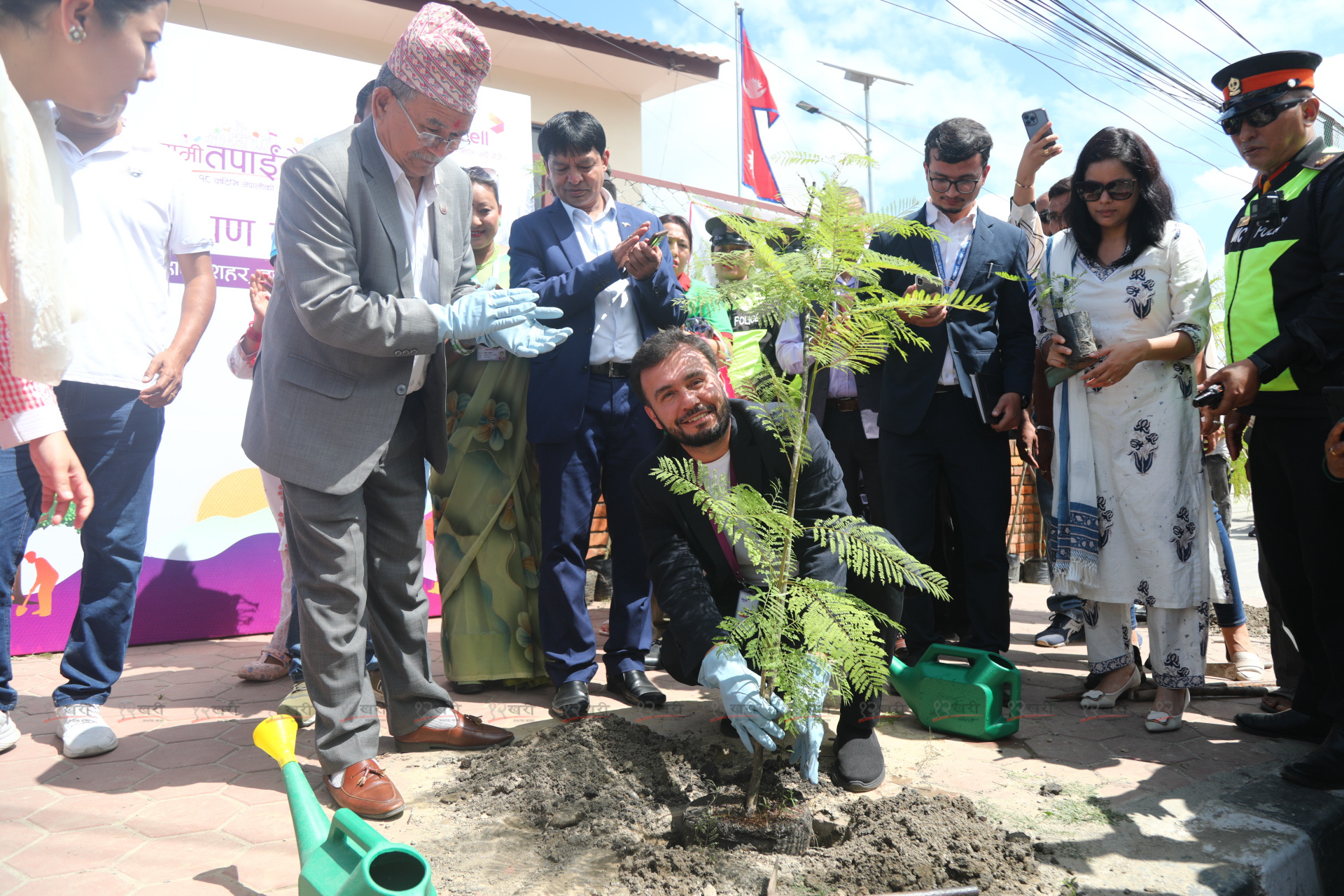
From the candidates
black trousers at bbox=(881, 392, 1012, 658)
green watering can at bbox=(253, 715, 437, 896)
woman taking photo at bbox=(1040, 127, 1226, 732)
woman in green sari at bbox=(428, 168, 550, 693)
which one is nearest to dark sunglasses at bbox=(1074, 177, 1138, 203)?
woman taking photo at bbox=(1040, 127, 1226, 732)

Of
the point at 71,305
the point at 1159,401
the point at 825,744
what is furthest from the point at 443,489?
the point at 1159,401

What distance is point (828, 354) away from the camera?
2080 millimetres

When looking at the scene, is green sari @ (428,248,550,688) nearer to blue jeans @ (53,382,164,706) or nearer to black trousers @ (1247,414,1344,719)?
blue jeans @ (53,382,164,706)

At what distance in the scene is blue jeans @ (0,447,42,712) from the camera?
2615mm

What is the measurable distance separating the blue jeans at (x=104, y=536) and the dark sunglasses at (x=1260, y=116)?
12.6 ft

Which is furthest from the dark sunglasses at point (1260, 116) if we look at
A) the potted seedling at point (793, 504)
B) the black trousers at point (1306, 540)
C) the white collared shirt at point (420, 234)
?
the white collared shirt at point (420, 234)

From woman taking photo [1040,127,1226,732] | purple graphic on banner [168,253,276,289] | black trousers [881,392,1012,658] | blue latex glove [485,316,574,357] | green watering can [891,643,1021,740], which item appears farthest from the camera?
purple graphic on banner [168,253,276,289]

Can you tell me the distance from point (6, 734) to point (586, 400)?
86.0 inches

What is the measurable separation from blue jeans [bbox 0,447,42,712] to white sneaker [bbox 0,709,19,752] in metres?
0.04

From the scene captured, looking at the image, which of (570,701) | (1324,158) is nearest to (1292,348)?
(1324,158)

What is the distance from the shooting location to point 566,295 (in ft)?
10.2

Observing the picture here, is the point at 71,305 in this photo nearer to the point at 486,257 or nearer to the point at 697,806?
the point at 697,806

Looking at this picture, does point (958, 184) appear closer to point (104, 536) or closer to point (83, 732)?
point (104, 536)

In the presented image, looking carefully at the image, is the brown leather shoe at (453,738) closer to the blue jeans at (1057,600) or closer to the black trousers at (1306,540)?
the black trousers at (1306,540)
